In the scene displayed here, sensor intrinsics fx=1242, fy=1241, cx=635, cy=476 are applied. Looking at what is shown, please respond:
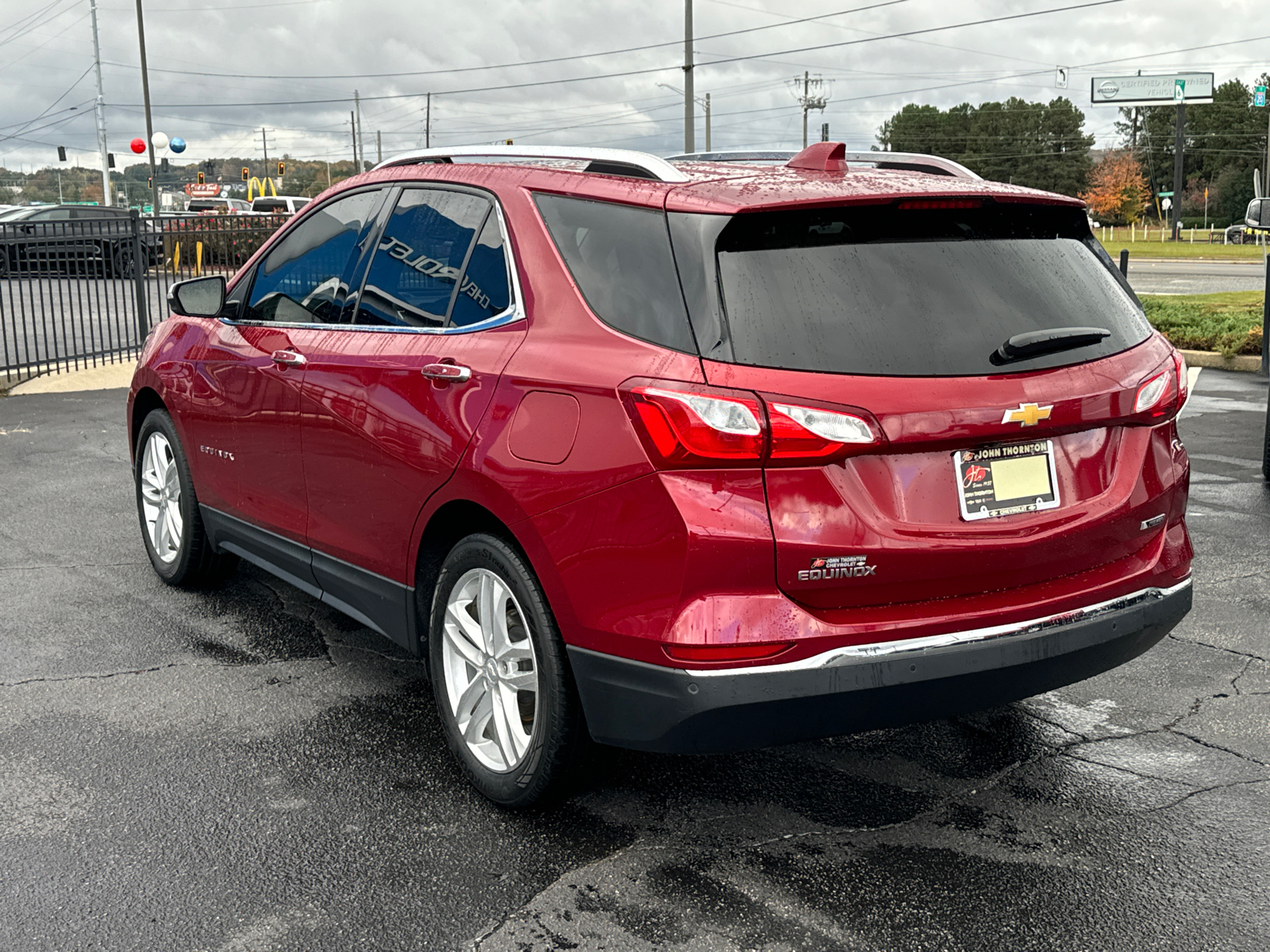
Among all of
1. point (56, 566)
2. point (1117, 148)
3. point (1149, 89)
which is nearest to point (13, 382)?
point (56, 566)

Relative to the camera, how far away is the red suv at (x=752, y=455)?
2.77m

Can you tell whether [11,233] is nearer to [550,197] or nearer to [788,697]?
[550,197]

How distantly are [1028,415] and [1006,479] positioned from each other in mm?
161

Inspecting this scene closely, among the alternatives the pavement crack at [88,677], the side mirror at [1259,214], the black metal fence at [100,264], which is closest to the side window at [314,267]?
the pavement crack at [88,677]

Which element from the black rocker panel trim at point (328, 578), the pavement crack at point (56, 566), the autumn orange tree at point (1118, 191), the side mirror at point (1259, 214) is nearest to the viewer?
the black rocker panel trim at point (328, 578)

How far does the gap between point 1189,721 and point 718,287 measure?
2359mm

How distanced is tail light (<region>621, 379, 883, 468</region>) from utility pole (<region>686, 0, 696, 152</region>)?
110 ft

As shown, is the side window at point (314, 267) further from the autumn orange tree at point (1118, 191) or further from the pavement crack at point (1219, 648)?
the autumn orange tree at point (1118, 191)

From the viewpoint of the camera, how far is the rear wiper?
2.98 m

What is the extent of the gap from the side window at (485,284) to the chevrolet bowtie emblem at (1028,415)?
4.40ft

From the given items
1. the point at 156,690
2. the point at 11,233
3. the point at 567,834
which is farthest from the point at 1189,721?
the point at 11,233

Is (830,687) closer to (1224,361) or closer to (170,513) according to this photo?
(170,513)

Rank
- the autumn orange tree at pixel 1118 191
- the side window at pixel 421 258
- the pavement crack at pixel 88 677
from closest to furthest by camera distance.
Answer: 1. the side window at pixel 421 258
2. the pavement crack at pixel 88 677
3. the autumn orange tree at pixel 1118 191

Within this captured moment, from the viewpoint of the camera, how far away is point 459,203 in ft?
12.3
